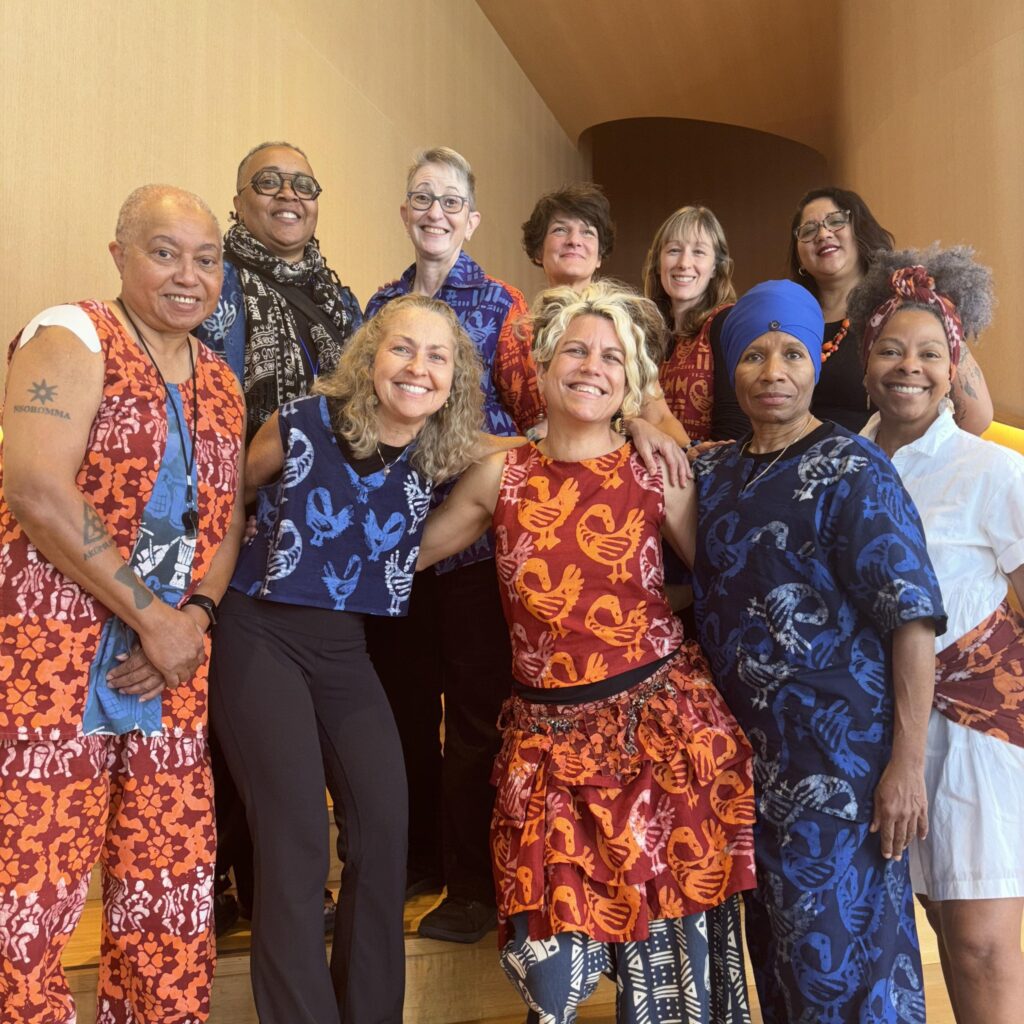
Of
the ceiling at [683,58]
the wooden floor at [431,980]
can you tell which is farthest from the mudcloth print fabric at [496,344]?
the ceiling at [683,58]

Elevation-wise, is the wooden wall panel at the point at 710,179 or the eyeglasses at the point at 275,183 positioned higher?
the wooden wall panel at the point at 710,179

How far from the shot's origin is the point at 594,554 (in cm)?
211

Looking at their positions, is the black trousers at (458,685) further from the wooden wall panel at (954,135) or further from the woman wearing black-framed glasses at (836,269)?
the wooden wall panel at (954,135)

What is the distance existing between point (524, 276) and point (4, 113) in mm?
5884

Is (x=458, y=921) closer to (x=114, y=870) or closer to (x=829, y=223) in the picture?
(x=114, y=870)

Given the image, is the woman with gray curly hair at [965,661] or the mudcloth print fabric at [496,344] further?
the mudcloth print fabric at [496,344]

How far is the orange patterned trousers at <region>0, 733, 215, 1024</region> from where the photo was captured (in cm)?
174

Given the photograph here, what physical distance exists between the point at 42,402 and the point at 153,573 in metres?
0.35

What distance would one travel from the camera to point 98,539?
1.81 metres

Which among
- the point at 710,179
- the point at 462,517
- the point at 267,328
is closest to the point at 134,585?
the point at 462,517

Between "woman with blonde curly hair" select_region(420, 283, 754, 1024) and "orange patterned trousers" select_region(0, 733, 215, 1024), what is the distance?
1.87 feet

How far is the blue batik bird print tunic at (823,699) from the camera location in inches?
73.7

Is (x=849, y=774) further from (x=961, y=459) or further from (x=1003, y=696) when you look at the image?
(x=961, y=459)

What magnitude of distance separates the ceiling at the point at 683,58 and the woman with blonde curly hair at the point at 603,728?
6010mm
